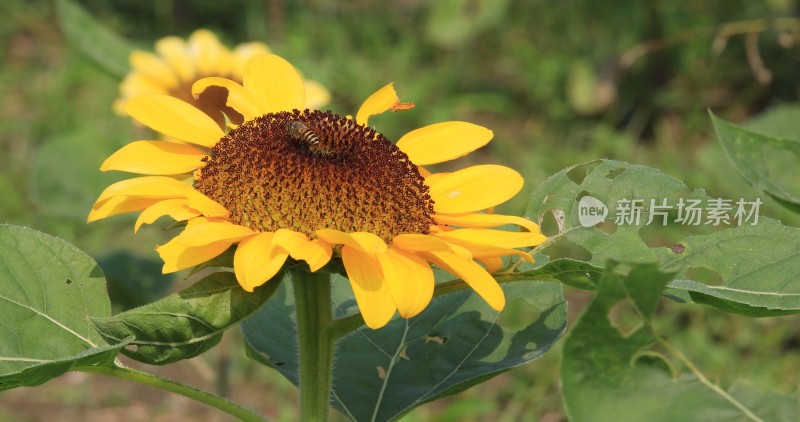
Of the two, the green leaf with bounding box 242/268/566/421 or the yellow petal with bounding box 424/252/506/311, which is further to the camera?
the green leaf with bounding box 242/268/566/421

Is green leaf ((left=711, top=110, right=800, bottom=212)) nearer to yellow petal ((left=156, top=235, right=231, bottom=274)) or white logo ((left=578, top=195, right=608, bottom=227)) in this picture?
white logo ((left=578, top=195, right=608, bottom=227))

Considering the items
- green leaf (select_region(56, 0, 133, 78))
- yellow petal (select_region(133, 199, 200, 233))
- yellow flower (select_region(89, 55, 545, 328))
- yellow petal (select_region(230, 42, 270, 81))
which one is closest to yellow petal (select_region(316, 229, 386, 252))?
yellow flower (select_region(89, 55, 545, 328))

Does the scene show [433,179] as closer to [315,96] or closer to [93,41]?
[315,96]

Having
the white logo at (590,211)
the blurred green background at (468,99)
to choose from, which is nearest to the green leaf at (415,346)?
the white logo at (590,211)

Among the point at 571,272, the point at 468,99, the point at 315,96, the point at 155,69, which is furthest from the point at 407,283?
the point at 468,99

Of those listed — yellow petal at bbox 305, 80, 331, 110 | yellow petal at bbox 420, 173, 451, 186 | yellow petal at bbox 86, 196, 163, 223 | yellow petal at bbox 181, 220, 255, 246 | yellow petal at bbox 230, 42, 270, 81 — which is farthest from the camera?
yellow petal at bbox 230, 42, 270, 81

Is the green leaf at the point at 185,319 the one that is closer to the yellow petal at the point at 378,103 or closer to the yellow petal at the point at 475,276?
the yellow petal at the point at 475,276

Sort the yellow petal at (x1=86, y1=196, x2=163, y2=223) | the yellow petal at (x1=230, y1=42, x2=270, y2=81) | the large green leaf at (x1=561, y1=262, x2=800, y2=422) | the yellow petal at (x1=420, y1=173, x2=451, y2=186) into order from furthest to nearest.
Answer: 1. the yellow petal at (x1=230, y1=42, x2=270, y2=81)
2. the yellow petal at (x1=420, y1=173, x2=451, y2=186)
3. the yellow petal at (x1=86, y1=196, x2=163, y2=223)
4. the large green leaf at (x1=561, y1=262, x2=800, y2=422)
